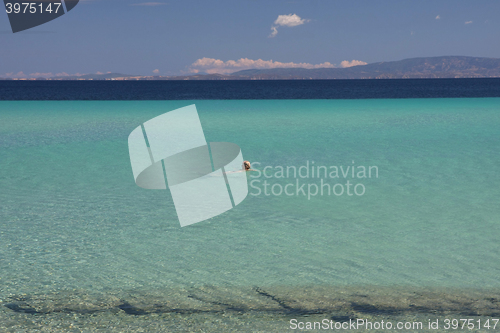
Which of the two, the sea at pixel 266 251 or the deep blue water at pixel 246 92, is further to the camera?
the deep blue water at pixel 246 92

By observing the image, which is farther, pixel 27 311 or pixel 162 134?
pixel 162 134

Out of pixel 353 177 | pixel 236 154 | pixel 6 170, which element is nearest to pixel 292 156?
pixel 236 154

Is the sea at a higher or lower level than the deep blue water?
lower

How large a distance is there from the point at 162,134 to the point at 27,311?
14.4m

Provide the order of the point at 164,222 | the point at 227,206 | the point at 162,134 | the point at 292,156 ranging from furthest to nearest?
the point at 162,134 → the point at 292,156 → the point at 227,206 → the point at 164,222

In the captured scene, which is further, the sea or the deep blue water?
the deep blue water

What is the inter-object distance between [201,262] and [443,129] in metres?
16.8

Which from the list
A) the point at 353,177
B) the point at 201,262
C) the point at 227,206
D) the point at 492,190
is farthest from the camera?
the point at 353,177

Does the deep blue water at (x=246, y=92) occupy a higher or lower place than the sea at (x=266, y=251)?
higher

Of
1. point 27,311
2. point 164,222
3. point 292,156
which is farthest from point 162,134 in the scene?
point 27,311

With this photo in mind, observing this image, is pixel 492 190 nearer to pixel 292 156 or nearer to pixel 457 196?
pixel 457 196

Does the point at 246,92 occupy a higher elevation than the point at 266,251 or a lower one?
higher

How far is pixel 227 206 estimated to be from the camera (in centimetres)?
777

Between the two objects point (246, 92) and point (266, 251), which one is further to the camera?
point (246, 92)
